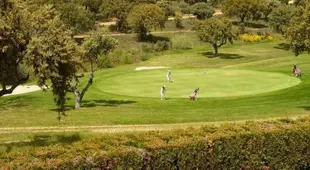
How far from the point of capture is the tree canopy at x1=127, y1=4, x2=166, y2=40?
10278 centimetres

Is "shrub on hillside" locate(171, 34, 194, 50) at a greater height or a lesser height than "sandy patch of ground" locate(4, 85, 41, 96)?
greater

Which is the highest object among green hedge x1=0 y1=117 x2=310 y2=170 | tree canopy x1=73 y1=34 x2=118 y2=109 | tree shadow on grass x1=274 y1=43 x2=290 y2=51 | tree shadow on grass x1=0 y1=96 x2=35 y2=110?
tree canopy x1=73 y1=34 x2=118 y2=109

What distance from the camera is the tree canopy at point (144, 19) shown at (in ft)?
337

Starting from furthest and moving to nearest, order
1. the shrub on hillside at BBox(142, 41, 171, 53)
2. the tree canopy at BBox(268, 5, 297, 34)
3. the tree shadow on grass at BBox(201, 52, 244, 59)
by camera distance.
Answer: the tree canopy at BBox(268, 5, 297, 34) → the shrub on hillside at BBox(142, 41, 171, 53) → the tree shadow on grass at BBox(201, 52, 244, 59)

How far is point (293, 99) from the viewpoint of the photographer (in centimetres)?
3638

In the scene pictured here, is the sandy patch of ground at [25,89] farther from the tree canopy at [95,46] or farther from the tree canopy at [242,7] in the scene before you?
the tree canopy at [242,7]

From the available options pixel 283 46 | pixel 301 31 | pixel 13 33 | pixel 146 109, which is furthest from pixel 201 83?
pixel 283 46

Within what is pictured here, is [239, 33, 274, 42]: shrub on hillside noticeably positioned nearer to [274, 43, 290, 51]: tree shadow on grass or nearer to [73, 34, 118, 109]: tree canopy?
[274, 43, 290, 51]: tree shadow on grass

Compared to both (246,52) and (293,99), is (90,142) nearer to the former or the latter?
(293,99)

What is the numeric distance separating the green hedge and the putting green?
21.9 meters

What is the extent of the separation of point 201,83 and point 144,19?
58.2 metres

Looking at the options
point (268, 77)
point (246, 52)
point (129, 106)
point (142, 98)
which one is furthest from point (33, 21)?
point (246, 52)

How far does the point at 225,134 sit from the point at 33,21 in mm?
10850

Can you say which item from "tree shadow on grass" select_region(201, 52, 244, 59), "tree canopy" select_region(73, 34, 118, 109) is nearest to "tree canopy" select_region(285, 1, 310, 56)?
"tree canopy" select_region(73, 34, 118, 109)
